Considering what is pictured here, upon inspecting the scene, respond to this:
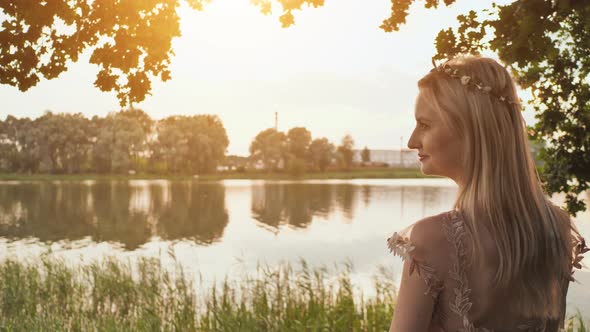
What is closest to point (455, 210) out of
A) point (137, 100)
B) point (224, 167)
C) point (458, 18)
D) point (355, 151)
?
point (458, 18)

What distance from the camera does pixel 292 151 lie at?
4838 inches

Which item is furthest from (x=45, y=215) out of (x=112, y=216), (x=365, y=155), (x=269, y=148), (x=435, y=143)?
(x=365, y=155)

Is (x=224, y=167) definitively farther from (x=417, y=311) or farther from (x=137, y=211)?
(x=417, y=311)

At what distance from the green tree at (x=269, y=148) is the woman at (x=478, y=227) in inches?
4500

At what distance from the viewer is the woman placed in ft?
5.24

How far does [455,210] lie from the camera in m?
1.66

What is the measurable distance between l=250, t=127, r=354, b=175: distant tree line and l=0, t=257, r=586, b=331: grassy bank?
103 meters

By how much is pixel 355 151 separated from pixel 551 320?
15560 centimetres

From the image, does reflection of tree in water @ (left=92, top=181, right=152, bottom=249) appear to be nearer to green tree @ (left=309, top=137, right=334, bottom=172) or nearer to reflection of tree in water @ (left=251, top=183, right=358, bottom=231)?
reflection of tree in water @ (left=251, top=183, right=358, bottom=231)

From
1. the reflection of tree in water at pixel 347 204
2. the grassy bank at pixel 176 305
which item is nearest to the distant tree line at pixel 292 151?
the reflection of tree in water at pixel 347 204

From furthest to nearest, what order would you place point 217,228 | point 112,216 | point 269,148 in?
1. point 269,148
2. point 112,216
3. point 217,228

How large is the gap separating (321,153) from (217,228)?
8733 cm

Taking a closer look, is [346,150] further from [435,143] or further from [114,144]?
[435,143]

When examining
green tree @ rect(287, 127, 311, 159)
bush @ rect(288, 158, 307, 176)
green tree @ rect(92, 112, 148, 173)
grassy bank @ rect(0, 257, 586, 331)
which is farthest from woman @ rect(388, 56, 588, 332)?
green tree @ rect(287, 127, 311, 159)
